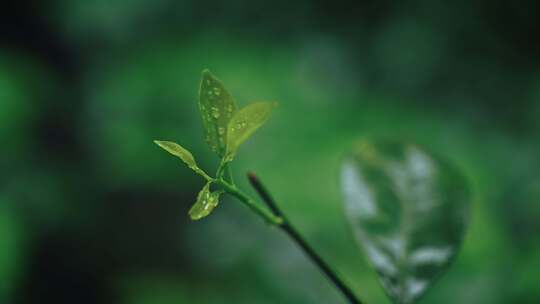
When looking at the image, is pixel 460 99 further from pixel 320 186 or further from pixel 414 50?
pixel 320 186

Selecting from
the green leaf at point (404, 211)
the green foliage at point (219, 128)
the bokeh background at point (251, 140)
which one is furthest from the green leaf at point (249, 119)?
the bokeh background at point (251, 140)

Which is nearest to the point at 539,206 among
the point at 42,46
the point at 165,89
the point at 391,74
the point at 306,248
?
the point at 391,74

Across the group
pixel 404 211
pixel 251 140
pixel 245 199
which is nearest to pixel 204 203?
pixel 245 199

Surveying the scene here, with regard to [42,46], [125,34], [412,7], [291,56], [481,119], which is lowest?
[481,119]

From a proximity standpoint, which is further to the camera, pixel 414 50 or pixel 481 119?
pixel 414 50

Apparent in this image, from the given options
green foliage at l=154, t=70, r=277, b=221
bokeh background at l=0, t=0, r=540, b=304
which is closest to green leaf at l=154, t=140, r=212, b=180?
green foliage at l=154, t=70, r=277, b=221

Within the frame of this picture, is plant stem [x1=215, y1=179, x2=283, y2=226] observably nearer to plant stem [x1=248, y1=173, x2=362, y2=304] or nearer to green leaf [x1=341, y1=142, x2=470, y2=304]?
plant stem [x1=248, y1=173, x2=362, y2=304]
